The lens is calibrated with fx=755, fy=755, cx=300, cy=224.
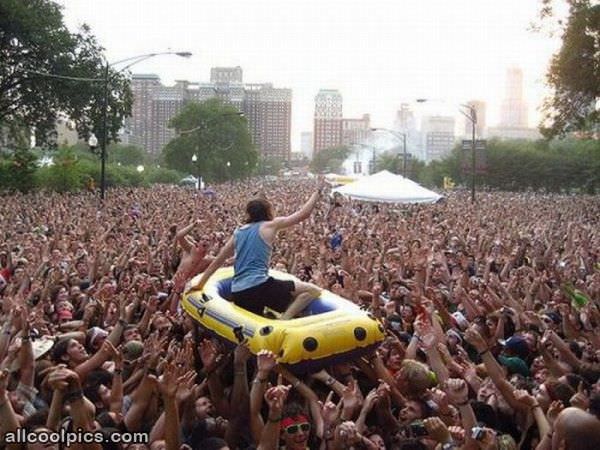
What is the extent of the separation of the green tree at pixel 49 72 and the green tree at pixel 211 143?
4142 centimetres

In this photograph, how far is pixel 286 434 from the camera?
434cm

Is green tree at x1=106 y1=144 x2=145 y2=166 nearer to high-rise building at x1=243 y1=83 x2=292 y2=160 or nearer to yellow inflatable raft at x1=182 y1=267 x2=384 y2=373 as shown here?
high-rise building at x1=243 y1=83 x2=292 y2=160

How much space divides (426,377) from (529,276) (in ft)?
16.3

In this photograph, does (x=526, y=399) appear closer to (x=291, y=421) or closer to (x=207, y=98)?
(x=291, y=421)

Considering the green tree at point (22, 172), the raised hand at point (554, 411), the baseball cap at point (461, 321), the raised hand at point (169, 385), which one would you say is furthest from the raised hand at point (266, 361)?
the green tree at point (22, 172)

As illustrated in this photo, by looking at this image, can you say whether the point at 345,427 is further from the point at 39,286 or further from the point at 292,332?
the point at 39,286

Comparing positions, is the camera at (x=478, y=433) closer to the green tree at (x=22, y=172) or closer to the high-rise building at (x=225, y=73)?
the green tree at (x=22, y=172)

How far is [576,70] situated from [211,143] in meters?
63.0

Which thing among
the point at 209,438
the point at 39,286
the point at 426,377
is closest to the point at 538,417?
the point at 426,377

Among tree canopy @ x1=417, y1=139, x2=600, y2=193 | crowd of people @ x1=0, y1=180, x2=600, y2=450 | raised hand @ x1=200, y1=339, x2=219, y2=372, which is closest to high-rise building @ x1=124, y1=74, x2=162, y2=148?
tree canopy @ x1=417, y1=139, x2=600, y2=193

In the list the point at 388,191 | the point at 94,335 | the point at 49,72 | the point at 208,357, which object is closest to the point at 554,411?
the point at 208,357

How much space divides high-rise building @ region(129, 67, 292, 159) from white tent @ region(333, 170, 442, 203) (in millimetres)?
111143

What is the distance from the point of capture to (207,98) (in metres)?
137

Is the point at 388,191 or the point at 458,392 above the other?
the point at 388,191
